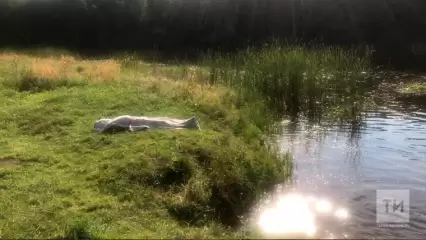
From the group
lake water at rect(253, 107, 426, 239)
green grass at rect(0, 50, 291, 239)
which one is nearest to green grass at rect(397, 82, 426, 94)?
lake water at rect(253, 107, 426, 239)

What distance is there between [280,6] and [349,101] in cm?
2421

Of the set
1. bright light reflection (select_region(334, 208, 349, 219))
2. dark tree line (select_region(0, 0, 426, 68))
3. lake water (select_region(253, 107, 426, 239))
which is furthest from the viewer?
dark tree line (select_region(0, 0, 426, 68))

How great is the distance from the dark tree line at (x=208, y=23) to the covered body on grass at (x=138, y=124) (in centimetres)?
2392

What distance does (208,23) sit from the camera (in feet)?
122

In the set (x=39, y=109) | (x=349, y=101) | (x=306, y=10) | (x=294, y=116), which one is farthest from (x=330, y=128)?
(x=306, y=10)

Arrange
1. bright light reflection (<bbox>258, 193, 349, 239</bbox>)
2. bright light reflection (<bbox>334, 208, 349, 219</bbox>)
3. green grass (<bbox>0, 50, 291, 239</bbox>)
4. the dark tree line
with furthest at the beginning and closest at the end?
the dark tree line < bright light reflection (<bbox>334, 208, 349, 219</bbox>) < bright light reflection (<bbox>258, 193, 349, 239</bbox>) < green grass (<bbox>0, 50, 291, 239</bbox>)

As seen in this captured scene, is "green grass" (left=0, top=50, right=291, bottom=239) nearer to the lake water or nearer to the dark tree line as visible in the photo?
the lake water

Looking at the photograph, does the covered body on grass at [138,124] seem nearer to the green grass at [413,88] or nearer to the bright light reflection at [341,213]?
the bright light reflection at [341,213]

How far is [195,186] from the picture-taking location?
23.6 ft

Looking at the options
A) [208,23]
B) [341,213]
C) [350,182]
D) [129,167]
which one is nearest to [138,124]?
[129,167]

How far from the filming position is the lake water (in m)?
6.88

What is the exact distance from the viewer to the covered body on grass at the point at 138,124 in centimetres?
955

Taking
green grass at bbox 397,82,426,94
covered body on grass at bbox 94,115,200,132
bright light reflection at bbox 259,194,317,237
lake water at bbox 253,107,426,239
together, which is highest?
covered body on grass at bbox 94,115,200,132

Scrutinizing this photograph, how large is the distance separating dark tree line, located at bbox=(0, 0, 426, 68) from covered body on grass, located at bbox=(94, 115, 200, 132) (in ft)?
78.5
